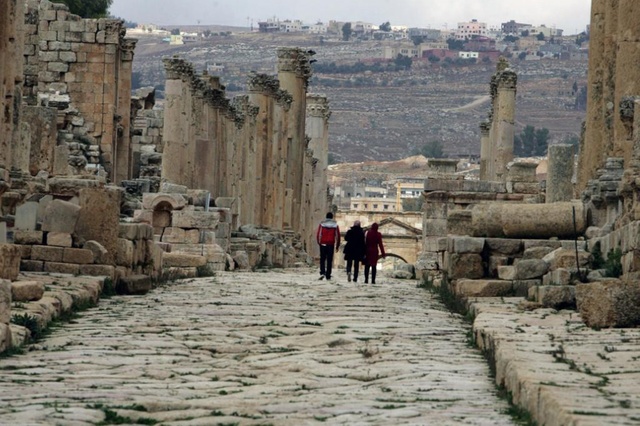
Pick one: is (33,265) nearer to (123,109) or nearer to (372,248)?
(372,248)

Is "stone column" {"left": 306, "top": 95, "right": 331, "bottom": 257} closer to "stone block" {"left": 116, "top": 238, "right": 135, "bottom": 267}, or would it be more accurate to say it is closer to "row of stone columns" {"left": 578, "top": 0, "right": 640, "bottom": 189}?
"row of stone columns" {"left": 578, "top": 0, "right": 640, "bottom": 189}

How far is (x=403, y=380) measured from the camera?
44.7 ft

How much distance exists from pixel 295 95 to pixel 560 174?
61.7 ft

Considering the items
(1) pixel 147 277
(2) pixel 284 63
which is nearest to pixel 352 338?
(1) pixel 147 277

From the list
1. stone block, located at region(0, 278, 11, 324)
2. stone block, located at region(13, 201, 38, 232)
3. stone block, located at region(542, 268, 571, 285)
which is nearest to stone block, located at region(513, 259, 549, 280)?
stone block, located at region(542, 268, 571, 285)

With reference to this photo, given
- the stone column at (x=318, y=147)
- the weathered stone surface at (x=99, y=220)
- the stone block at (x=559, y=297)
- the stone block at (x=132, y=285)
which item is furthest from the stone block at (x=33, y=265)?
the stone column at (x=318, y=147)

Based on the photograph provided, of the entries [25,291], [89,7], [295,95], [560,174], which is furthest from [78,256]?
[89,7]

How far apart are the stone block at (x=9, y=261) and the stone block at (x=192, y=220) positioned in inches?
632

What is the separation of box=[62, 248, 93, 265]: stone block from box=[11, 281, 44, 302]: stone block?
15.2 feet

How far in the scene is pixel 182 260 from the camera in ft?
100

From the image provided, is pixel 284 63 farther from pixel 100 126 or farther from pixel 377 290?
pixel 377 290

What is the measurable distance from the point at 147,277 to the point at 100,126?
1986 cm

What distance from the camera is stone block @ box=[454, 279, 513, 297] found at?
72.1 ft

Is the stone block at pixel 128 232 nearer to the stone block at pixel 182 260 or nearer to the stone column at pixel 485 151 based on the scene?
the stone block at pixel 182 260
